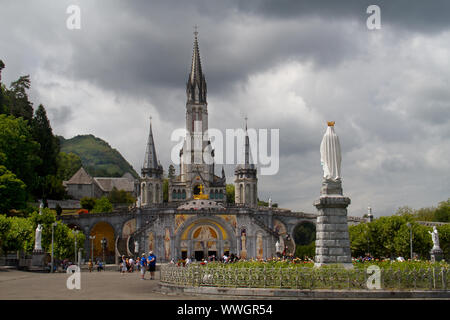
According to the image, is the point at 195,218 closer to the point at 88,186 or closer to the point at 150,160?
the point at 150,160

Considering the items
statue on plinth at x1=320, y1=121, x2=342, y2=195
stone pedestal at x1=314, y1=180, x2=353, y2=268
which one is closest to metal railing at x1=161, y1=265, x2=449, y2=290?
stone pedestal at x1=314, y1=180, x2=353, y2=268

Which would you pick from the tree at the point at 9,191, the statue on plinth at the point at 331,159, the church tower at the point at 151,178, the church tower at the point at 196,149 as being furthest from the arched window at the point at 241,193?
the statue on plinth at the point at 331,159

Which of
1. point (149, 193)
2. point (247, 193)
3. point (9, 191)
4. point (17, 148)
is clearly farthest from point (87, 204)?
point (9, 191)

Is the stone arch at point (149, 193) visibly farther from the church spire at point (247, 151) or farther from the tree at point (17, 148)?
the tree at point (17, 148)

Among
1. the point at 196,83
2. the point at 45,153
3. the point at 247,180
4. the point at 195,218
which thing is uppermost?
the point at 196,83

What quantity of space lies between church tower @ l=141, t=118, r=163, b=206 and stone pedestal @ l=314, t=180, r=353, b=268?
221ft

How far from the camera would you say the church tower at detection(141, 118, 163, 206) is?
8469 cm

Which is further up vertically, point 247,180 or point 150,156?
point 150,156

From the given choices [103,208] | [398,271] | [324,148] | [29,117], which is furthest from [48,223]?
[103,208]

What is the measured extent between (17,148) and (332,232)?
141ft

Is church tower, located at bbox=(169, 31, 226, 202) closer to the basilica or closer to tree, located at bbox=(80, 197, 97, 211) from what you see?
the basilica

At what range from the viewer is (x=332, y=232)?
18.7 m

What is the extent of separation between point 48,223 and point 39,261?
6.01 m
